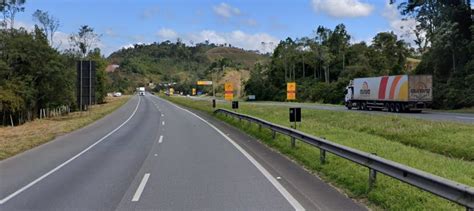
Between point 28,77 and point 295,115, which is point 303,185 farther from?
point 28,77

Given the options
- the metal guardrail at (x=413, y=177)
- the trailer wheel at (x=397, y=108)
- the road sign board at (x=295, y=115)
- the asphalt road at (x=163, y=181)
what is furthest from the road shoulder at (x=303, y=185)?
the trailer wheel at (x=397, y=108)

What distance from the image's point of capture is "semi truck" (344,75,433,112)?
40.0 metres

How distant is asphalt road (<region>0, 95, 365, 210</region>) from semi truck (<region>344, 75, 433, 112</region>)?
84.6 ft

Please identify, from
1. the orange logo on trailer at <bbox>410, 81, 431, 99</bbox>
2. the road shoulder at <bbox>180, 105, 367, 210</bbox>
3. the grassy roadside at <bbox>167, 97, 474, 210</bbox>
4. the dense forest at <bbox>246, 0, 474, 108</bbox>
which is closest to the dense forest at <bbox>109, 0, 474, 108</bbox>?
the dense forest at <bbox>246, 0, 474, 108</bbox>

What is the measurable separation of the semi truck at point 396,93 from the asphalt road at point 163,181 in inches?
1015

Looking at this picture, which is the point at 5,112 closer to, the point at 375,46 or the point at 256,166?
the point at 256,166

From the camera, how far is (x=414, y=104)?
3991 cm

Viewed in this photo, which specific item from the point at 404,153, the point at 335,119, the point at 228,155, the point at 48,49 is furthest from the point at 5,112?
the point at 404,153

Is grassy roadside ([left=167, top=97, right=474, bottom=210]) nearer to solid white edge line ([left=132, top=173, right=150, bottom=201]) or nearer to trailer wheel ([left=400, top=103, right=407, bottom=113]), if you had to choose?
solid white edge line ([left=132, top=173, right=150, bottom=201])

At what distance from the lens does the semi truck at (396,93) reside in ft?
131

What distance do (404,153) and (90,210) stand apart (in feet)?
31.0

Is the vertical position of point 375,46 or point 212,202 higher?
point 375,46

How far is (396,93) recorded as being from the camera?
136 ft

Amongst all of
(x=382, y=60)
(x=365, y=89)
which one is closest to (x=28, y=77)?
(x=365, y=89)
